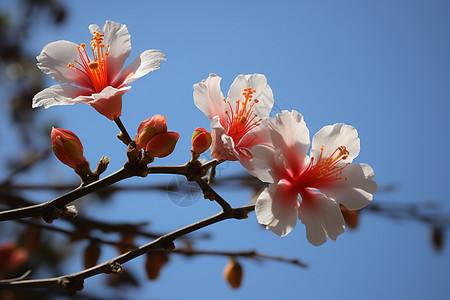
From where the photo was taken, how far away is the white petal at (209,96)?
66cm

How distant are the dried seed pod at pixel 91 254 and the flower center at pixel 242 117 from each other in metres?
0.54

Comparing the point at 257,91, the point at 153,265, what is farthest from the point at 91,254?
the point at 257,91

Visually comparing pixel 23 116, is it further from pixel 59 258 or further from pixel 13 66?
pixel 59 258

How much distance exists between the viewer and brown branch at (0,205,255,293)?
1.99 ft

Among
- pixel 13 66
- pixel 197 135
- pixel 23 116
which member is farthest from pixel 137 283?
pixel 13 66

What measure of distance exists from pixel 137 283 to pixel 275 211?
1352 millimetres

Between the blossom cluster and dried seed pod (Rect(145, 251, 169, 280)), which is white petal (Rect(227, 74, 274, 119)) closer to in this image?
the blossom cluster

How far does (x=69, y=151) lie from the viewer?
62 centimetres

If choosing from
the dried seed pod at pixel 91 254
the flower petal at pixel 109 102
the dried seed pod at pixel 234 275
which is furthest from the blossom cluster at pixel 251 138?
the dried seed pod at pixel 234 275

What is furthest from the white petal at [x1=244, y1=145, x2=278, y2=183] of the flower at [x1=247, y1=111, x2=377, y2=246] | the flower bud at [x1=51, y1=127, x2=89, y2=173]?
the flower bud at [x1=51, y1=127, x2=89, y2=173]

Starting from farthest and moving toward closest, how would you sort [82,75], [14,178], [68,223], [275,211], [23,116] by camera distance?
[23,116] < [14,178] < [68,223] < [82,75] < [275,211]

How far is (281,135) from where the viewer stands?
604mm

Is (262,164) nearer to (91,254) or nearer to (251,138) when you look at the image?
(251,138)

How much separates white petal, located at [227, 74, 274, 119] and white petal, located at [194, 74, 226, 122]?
0.13 feet
